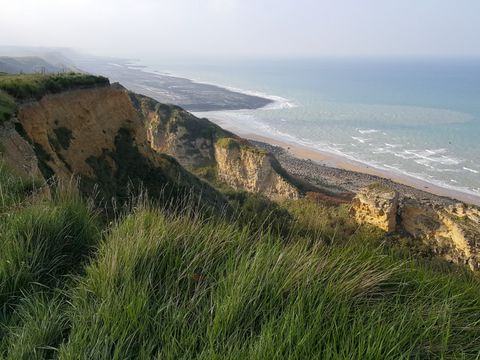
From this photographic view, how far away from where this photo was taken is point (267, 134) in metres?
73.1

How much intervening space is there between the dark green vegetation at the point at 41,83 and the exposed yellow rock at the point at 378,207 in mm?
16325

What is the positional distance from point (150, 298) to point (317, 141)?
2704 inches

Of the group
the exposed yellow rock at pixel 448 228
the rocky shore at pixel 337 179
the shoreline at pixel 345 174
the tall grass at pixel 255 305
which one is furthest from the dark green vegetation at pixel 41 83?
the shoreline at pixel 345 174

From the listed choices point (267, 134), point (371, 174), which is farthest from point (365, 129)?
point (371, 174)

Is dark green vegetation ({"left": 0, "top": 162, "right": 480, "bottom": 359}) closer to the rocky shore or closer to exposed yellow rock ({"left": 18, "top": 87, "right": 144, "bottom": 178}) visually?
exposed yellow rock ({"left": 18, "top": 87, "right": 144, "bottom": 178})

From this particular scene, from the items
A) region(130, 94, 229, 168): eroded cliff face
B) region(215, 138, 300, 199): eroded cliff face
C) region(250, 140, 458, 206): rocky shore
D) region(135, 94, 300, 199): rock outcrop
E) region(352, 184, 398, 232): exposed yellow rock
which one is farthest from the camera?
region(130, 94, 229, 168): eroded cliff face

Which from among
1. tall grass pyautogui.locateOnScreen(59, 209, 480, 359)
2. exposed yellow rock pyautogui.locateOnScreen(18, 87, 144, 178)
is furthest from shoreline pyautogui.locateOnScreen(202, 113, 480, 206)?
tall grass pyautogui.locateOnScreen(59, 209, 480, 359)

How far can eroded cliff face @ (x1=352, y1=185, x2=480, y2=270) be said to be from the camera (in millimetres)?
21484

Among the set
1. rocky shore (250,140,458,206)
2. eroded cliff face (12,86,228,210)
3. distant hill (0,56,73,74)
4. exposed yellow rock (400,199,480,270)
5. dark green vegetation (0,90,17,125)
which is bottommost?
rocky shore (250,140,458,206)

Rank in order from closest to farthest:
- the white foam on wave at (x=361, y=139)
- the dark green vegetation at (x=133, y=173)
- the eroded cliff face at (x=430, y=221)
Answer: the dark green vegetation at (x=133, y=173)
the eroded cliff face at (x=430, y=221)
the white foam on wave at (x=361, y=139)

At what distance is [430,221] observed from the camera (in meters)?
23.1

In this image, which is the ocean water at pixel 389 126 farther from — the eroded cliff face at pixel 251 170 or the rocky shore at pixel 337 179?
the eroded cliff face at pixel 251 170

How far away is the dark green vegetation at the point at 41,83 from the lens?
1566cm

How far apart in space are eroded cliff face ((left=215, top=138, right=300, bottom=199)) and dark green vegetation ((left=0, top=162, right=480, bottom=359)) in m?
36.1
